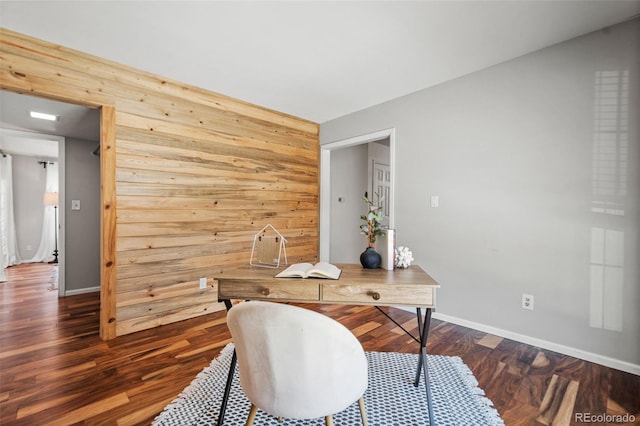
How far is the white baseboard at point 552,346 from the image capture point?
6.26 ft

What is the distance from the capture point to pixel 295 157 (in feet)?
12.8

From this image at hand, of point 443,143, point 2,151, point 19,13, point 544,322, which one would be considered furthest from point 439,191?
point 2,151

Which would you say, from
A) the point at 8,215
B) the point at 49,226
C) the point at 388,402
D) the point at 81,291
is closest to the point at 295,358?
the point at 388,402

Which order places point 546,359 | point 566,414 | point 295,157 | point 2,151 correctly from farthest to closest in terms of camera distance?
1. point 2,151
2. point 295,157
3. point 546,359
4. point 566,414

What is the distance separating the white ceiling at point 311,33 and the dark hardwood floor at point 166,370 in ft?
7.77

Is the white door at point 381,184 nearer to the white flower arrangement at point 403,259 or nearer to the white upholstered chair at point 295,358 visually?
the white flower arrangement at point 403,259

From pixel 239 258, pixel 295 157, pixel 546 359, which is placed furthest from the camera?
pixel 295 157

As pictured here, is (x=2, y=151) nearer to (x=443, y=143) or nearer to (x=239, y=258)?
(x=239, y=258)

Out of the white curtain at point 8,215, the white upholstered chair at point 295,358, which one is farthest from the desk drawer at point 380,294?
the white curtain at point 8,215

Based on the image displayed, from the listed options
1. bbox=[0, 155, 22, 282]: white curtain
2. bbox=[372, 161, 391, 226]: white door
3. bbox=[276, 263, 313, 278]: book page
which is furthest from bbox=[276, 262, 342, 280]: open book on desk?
bbox=[0, 155, 22, 282]: white curtain

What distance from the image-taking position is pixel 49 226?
6.26 meters

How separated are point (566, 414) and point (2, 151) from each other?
29.1 feet

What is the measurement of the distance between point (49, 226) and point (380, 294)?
26.0 feet

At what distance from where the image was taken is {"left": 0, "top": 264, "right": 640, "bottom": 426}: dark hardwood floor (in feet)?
5.03
